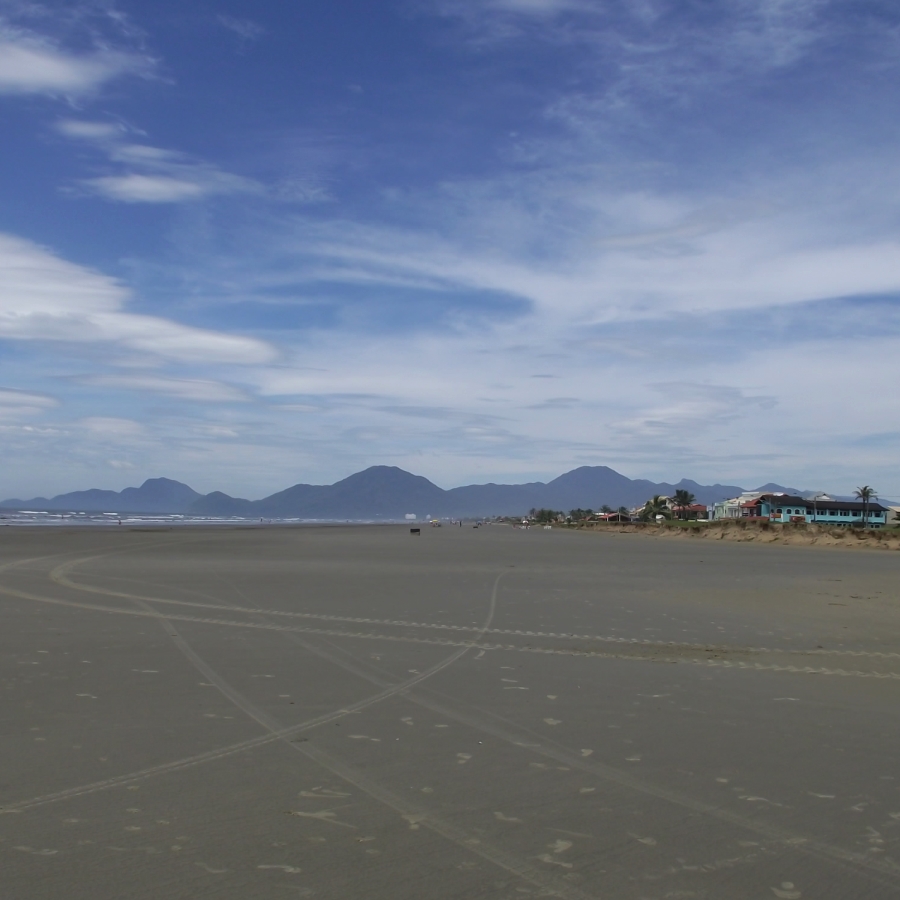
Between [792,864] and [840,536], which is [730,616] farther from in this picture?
[840,536]

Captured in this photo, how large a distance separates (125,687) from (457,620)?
19.9ft

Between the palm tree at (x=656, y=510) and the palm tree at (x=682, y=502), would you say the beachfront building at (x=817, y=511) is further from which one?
the palm tree at (x=656, y=510)

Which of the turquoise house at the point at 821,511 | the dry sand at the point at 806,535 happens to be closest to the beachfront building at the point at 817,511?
the turquoise house at the point at 821,511

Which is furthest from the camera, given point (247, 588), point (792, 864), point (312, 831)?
point (247, 588)

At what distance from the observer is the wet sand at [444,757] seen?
4.09 meters

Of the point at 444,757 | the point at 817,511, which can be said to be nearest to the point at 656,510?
the point at 817,511

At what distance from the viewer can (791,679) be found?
8797 mm

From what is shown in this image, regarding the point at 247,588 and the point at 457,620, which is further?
the point at 247,588

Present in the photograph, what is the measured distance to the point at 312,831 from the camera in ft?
14.8

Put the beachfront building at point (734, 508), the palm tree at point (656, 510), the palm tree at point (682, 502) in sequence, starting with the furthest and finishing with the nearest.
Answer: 1. the palm tree at point (656, 510)
2. the palm tree at point (682, 502)
3. the beachfront building at point (734, 508)

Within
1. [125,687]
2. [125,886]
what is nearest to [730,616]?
[125,687]

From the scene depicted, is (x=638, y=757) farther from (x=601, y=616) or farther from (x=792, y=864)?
(x=601, y=616)

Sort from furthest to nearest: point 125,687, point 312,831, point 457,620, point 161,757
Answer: point 457,620 < point 125,687 < point 161,757 < point 312,831

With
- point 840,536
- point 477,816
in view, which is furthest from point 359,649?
point 840,536
